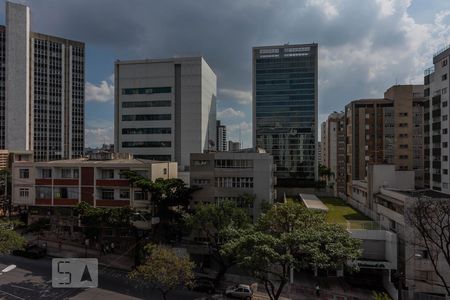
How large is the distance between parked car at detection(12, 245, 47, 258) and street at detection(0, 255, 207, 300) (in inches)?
132

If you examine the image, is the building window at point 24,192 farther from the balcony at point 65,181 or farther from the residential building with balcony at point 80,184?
the balcony at point 65,181

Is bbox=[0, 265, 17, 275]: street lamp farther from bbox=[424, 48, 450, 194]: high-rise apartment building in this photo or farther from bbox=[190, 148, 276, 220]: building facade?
bbox=[424, 48, 450, 194]: high-rise apartment building

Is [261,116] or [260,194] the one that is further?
[261,116]

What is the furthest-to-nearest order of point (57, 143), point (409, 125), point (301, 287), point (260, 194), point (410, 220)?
point (57, 143)
point (409, 125)
point (260, 194)
point (301, 287)
point (410, 220)

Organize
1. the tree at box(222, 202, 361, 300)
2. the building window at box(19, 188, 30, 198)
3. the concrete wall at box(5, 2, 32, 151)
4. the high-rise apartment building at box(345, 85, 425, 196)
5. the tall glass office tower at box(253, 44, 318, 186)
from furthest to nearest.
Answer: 1. the concrete wall at box(5, 2, 32, 151)
2. the tall glass office tower at box(253, 44, 318, 186)
3. the high-rise apartment building at box(345, 85, 425, 196)
4. the building window at box(19, 188, 30, 198)
5. the tree at box(222, 202, 361, 300)

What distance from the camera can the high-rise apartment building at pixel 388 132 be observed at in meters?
62.9

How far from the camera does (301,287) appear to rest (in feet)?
97.1

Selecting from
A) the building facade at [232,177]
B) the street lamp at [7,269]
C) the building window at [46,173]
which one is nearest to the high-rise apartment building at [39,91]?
the building window at [46,173]

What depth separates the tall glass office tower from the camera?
83.0m

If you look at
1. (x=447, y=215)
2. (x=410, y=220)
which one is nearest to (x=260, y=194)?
(x=410, y=220)

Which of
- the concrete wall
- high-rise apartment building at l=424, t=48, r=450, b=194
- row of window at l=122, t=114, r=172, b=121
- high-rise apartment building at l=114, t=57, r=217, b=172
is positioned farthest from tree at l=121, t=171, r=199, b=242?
the concrete wall

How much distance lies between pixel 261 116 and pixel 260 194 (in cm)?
4984

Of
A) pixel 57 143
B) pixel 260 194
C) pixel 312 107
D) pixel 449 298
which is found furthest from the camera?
pixel 57 143

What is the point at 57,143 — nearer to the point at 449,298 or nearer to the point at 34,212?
the point at 34,212
